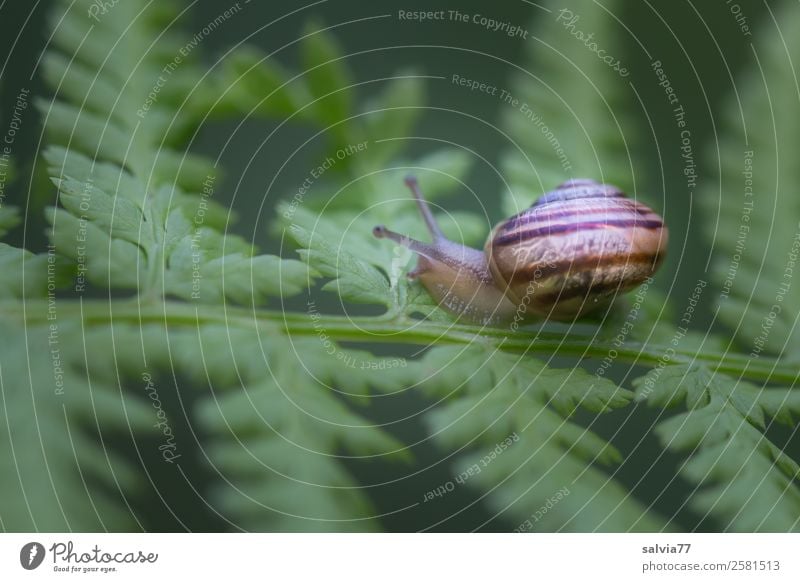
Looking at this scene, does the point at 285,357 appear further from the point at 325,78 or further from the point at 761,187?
the point at 761,187

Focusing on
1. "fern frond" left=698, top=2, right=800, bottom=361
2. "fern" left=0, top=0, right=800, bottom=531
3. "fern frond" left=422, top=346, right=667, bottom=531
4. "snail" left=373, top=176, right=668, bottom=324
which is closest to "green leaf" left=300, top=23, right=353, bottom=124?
"fern" left=0, top=0, right=800, bottom=531

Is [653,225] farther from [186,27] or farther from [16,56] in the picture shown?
[16,56]

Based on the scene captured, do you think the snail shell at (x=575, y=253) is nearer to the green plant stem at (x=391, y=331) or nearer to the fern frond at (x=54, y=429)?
the green plant stem at (x=391, y=331)
